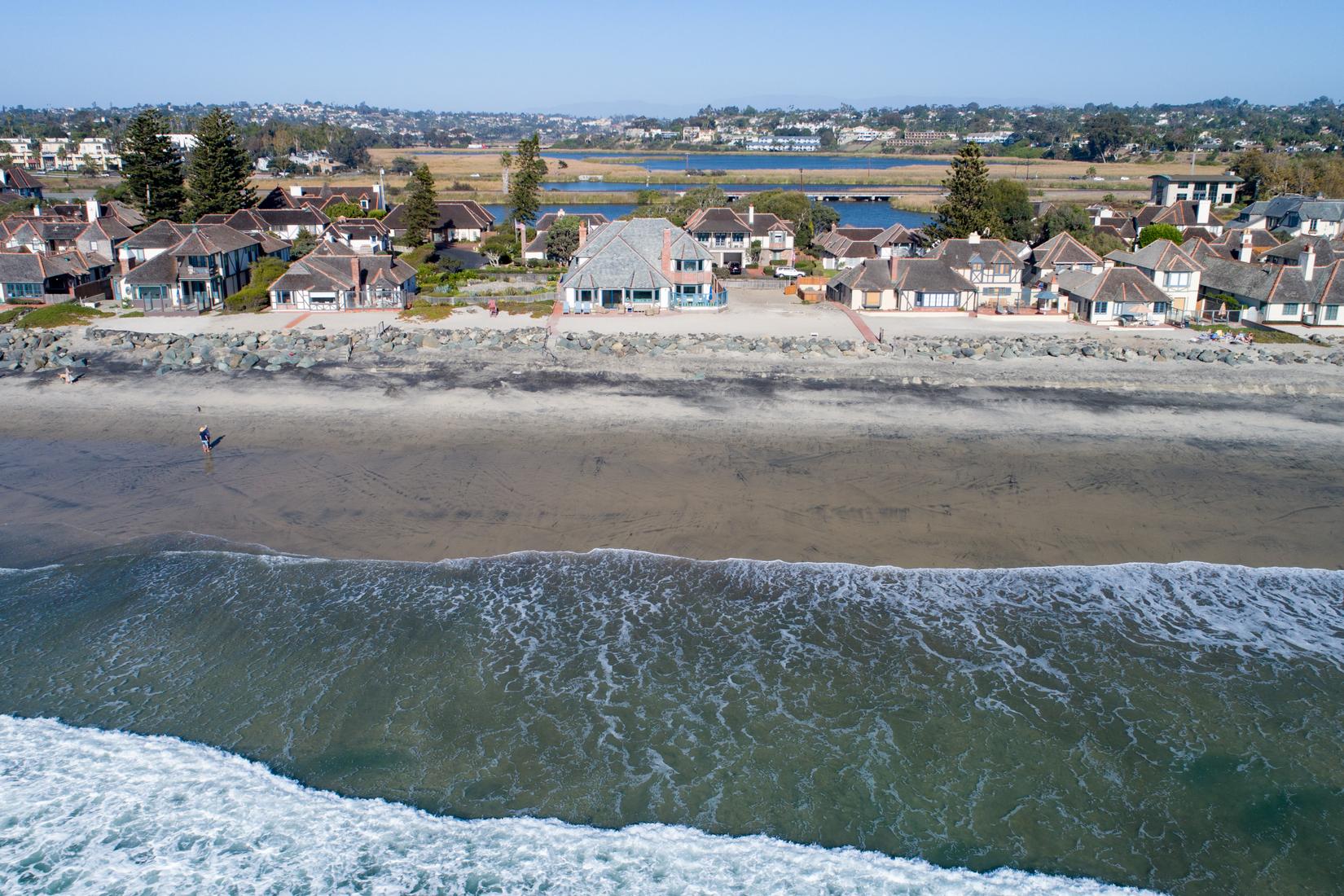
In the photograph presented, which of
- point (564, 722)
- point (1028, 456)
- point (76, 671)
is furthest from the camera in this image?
point (1028, 456)

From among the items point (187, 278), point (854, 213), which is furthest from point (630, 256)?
point (854, 213)

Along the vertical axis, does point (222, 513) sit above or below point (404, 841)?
above

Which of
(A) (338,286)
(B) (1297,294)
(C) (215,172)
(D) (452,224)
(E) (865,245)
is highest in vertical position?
(C) (215,172)

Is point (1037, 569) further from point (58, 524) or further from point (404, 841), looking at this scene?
point (58, 524)

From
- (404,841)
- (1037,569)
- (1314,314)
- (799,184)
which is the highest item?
(799,184)

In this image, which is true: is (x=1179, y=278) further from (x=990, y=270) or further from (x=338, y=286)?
(x=338, y=286)

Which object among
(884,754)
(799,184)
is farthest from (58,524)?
(799,184)

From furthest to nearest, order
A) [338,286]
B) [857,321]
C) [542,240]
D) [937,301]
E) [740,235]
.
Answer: [740,235] → [542,240] → [937,301] → [338,286] → [857,321]
